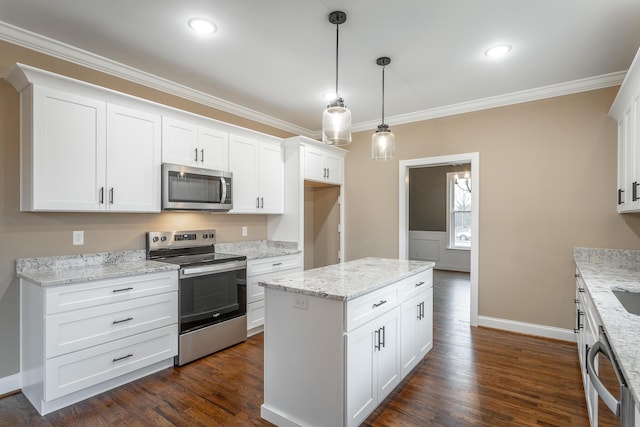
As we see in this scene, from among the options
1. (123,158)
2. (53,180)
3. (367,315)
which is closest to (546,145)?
(367,315)

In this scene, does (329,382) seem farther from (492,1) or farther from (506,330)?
(506,330)

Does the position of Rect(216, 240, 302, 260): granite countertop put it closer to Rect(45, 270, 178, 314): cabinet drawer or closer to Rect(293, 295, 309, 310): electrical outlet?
Rect(45, 270, 178, 314): cabinet drawer

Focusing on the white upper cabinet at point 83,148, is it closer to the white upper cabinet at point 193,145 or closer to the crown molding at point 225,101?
the white upper cabinet at point 193,145

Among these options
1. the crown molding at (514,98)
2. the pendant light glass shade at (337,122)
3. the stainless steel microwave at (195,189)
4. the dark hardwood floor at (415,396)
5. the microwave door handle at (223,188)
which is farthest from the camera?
the microwave door handle at (223,188)

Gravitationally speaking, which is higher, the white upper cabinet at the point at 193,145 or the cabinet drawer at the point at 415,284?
the white upper cabinet at the point at 193,145

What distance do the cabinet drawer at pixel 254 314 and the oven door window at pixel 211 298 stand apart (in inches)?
6.1

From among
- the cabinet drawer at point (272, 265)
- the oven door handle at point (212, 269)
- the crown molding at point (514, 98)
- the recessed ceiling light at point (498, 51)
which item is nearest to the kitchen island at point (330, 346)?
the oven door handle at point (212, 269)

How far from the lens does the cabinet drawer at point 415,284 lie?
8.58 ft

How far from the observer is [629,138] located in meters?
2.71

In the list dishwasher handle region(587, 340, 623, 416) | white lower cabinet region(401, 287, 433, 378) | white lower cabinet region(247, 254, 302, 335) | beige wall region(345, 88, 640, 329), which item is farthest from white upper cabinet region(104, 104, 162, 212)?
beige wall region(345, 88, 640, 329)

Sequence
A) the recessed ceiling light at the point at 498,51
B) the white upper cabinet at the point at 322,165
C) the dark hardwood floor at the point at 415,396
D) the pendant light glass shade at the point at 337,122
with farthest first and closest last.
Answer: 1. the white upper cabinet at the point at 322,165
2. the recessed ceiling light at the point at 498,51
3. the pendant light glass shade at the point at 337,122
4. the dark hardwood floor at the point at 415,396

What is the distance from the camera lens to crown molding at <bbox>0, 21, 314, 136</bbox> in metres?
2.55

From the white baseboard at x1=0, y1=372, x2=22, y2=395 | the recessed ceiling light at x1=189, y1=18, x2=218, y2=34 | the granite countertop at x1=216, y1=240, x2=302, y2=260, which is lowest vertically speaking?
the white baseboard at x1=0, y1=372, x2=22, y2=395

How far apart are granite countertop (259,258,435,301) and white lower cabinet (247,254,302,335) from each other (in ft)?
4.20
